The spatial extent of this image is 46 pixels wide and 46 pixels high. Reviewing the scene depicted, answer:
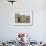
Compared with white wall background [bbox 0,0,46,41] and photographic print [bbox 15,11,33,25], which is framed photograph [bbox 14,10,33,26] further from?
white wall background [bbox 0,0,46,41]

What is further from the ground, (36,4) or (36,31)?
(36,4)

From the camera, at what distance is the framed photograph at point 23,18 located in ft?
13.0

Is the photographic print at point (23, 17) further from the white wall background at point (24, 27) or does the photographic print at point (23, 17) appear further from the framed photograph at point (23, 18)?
the white wall background at point (24, 27)

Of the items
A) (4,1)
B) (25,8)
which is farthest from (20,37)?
(4,1)

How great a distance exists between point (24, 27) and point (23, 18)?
300 mm

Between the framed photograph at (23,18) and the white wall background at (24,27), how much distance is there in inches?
4.0

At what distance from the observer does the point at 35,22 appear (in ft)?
13.0

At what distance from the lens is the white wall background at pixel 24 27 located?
156 inches

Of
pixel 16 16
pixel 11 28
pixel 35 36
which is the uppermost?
pixel 16 16

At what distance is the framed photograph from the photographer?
397 cm

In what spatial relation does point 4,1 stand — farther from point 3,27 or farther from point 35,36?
point 35,36

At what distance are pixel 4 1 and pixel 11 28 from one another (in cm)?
93

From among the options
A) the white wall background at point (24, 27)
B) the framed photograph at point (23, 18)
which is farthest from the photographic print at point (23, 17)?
the white wall background at point (24, 27)

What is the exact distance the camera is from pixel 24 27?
3.99 meters
